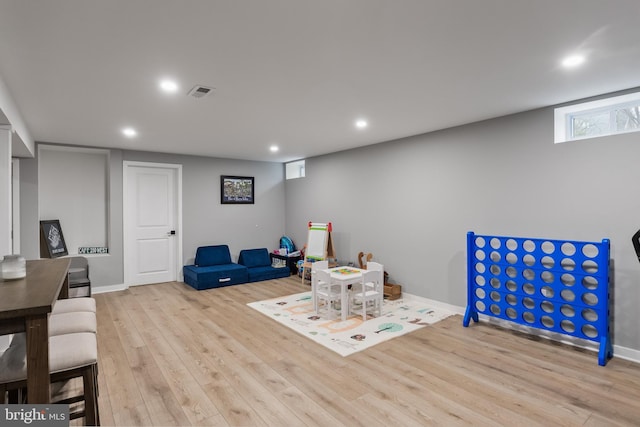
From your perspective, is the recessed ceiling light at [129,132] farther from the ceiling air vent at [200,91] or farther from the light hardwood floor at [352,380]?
the light hardwood floor at [352,380]

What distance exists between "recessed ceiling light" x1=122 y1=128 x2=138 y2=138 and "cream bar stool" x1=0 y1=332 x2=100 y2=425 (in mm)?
3058

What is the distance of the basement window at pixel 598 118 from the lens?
3.04m

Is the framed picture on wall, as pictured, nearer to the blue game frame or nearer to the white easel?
the white easel

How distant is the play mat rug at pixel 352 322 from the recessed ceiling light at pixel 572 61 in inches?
109

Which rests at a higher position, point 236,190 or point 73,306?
point 236,190

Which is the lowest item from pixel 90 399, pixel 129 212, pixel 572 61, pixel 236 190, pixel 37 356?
pixel 90 399

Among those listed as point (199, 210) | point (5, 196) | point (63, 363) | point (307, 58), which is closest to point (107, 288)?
point (199, 210)

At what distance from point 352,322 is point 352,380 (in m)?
1.31

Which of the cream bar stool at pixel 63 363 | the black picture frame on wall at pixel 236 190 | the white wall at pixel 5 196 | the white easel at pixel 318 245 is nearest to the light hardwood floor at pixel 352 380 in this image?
the cream bar stool at pixel 63 363

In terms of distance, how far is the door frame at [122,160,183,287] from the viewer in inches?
225

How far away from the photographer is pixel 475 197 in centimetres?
415

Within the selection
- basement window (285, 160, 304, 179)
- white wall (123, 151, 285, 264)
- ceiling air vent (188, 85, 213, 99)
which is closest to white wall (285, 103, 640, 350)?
basement window (285, 160, 304, 179)

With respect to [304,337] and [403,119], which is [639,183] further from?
[304,337]

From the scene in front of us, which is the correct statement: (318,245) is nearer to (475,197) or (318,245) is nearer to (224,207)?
(224,207)
